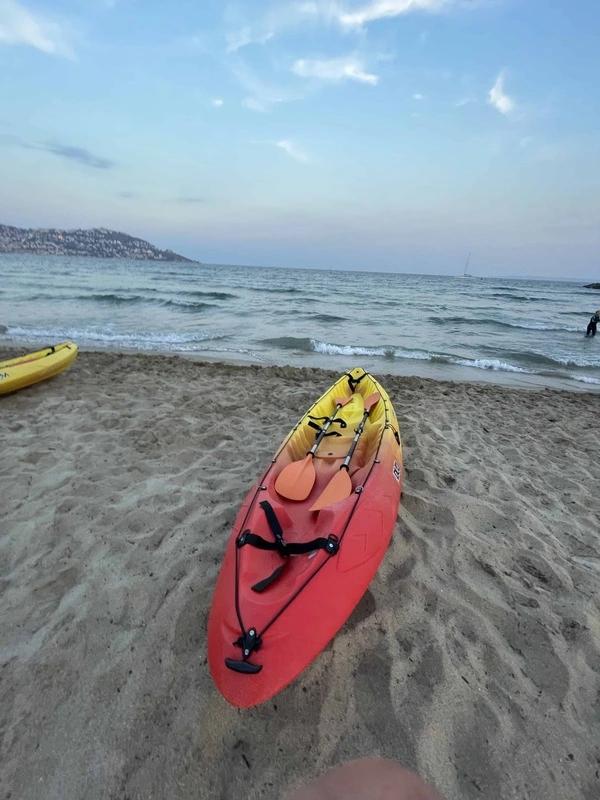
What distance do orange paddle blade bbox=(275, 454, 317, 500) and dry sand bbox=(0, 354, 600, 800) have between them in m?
0.57

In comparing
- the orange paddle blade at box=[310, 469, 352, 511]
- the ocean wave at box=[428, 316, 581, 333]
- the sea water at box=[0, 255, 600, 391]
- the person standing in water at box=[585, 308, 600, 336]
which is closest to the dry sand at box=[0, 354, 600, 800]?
the orange paddle blade at box=[310, 469, 352, 511]

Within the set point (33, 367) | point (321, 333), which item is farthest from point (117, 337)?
point (321, 333)

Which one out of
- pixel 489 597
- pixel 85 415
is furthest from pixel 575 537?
pixel 85 415

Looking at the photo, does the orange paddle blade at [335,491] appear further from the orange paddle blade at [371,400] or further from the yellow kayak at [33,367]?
the yellow kayak at [33,367]

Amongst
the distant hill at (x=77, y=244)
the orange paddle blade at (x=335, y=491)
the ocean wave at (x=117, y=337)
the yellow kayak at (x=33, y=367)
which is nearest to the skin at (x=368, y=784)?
the orange paddle blade at (x=335, y=491)

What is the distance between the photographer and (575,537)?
3258mm

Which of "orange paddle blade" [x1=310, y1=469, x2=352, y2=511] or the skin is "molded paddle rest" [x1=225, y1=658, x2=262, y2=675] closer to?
the skin

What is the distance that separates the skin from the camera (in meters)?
1.67

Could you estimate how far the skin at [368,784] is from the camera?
167 centimetres

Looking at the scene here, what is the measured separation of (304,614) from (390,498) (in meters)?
1.17

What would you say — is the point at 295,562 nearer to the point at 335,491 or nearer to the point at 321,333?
the point at 335,491

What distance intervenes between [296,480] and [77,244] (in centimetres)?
10926

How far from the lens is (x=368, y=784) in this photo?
1703 mm

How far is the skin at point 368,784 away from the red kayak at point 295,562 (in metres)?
0.41
